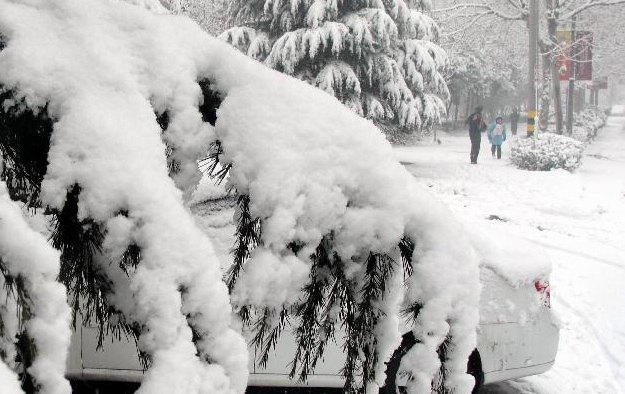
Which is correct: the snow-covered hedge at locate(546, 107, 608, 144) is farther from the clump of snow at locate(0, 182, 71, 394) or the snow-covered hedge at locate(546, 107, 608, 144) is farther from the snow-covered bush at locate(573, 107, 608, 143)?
the clump of snow at locate(0, 182, 71, 394)

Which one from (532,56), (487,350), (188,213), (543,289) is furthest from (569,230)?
(532,56)

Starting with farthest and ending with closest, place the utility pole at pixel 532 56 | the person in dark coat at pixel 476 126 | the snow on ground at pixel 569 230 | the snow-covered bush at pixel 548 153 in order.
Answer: the utility pole at pixel 532 56 < the person in dark coat at pixel 476 126 < the snow-covered bush at pixel 548 153 < the snow on ground at pixel 569 230

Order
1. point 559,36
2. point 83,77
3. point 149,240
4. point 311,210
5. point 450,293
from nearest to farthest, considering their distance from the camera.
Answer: point 149,240 < point 83,77 < point 311,210 < point 450,293 < point 559,36

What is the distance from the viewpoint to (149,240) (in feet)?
3.41

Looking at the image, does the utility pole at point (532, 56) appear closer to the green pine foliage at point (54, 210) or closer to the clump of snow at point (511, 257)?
the clump of snow at point (511, 257)

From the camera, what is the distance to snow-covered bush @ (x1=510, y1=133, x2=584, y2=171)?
1659 cm

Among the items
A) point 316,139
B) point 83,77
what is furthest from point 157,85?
point 316,139

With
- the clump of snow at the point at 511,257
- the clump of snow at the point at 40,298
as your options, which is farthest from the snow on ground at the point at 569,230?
the clump of snow at the point at 40,298

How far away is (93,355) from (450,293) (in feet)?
9.31

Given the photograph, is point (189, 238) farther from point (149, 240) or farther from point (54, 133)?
point (54, 133)

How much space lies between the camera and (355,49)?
586 inches

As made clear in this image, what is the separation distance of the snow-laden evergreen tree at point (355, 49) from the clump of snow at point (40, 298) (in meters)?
13.3

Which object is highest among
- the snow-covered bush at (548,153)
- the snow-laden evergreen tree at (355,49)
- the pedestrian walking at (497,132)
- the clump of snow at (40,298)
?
the snow-laden evergreen tree at (355,49)

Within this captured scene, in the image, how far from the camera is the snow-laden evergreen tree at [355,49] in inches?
561
